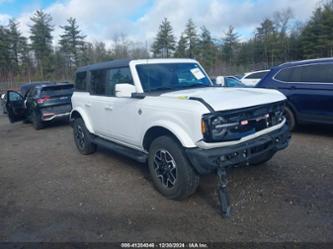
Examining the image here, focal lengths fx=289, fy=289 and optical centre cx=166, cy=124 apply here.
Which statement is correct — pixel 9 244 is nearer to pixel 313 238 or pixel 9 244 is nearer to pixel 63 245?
pixel 63 245

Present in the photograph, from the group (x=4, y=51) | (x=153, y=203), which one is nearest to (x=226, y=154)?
(x=153, y=203)

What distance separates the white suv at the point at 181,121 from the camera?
11.2ft

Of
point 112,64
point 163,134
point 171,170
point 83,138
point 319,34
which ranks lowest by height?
point 171,170

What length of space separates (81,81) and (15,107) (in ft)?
19.0

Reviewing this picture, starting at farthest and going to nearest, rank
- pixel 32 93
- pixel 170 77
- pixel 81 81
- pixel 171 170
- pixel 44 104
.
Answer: pixel 32 93 → pixel 44 104 → pixel 81 81 → pixel 170 77 → pixel 171 170

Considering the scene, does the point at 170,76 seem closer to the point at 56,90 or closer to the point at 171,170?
the point at 171,170

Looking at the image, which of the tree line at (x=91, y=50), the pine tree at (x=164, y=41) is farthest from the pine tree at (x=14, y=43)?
the pine tree at (x=164, y=41)

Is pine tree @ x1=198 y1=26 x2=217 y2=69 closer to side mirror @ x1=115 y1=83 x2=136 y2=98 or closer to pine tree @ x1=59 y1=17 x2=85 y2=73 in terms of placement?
pine tree @ x1=59 y1=17 x2=85 y2=73

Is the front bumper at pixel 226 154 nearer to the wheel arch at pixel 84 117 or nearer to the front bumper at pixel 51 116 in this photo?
the wheel arch at pixel 84 117

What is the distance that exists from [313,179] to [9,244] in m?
4.19

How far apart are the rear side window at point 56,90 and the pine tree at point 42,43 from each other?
44.6m

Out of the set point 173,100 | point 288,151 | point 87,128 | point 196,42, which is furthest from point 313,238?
point 196,42

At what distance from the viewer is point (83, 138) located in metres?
6.34

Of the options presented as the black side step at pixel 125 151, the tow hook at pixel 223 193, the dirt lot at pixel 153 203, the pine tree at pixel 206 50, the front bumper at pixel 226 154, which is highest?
the pine tree at pixel 206 50
